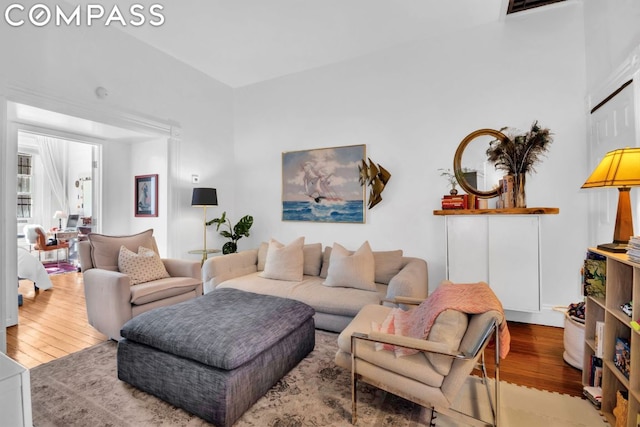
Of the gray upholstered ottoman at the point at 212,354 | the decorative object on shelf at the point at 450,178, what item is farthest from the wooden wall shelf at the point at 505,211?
the gray upholstered ottoman at the point at 212,354

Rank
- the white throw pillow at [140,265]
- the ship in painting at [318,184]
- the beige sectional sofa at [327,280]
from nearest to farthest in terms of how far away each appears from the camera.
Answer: the beige sectional sofa at [327,280]
the white throw pillow at [140,265]
the ship in painting at [318,184]

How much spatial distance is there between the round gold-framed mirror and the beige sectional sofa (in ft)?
3.60

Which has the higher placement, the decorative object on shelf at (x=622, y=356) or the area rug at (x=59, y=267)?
the decorative object on shelf at (x=622, y=356)

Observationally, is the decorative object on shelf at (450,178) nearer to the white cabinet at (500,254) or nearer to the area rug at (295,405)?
the white cabinet at (500,254)

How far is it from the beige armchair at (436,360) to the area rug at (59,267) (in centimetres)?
633

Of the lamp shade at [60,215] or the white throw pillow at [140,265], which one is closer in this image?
the white throw pillow at [140,265]

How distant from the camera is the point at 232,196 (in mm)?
5148

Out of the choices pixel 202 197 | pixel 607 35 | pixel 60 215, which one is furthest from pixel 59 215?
pixel 607 35

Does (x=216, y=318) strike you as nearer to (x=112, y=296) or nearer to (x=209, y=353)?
(x=209, y=353)

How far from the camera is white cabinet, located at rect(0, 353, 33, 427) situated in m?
0.84

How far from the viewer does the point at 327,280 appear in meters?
3.33

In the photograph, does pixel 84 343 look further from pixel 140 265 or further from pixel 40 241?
pixel 40 241


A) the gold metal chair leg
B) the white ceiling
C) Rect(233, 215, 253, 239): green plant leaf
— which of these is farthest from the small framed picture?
the gold metal chair leg

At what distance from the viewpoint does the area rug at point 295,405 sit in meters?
1.77
